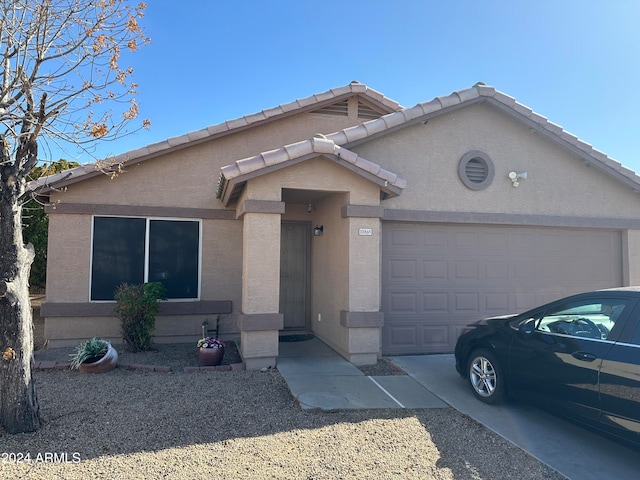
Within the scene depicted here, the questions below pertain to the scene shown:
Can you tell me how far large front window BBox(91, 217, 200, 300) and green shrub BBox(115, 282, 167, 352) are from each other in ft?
2.51

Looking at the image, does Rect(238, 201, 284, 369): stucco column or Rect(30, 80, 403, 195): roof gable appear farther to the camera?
Rect(30, 80, 403, 195): roof gable

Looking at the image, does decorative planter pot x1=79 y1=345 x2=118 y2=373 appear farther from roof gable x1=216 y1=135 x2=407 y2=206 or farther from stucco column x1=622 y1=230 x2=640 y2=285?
stucco column x1=622 y1=230 x2=640 y2=285

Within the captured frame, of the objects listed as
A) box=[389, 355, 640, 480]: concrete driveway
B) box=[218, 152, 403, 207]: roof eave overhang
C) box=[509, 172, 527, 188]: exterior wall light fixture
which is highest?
box=[509, 172, 527, 188]: exterior wall light fixture

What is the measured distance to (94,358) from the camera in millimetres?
6676

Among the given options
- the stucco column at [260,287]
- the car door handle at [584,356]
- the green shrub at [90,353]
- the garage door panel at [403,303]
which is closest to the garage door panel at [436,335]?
the garage door panel at [403,303]

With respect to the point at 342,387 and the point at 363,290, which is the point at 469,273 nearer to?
the point at 363,290

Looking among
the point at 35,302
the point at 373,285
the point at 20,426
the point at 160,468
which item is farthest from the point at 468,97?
the point at 35,302

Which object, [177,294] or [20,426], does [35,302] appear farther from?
[20,426]

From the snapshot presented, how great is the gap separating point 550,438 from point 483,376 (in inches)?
43.8

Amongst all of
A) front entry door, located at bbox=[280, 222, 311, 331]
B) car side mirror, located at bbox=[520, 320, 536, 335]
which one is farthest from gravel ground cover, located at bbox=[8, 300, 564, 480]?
front entry door, located at bbox=[280, 222, 311, 331]

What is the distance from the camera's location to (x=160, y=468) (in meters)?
3.77

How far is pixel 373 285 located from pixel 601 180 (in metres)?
5.67

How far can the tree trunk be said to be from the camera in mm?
4285

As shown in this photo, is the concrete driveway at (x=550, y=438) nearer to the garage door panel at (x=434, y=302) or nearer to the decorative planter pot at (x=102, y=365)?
the garage door panel at (x=434, y=302)
